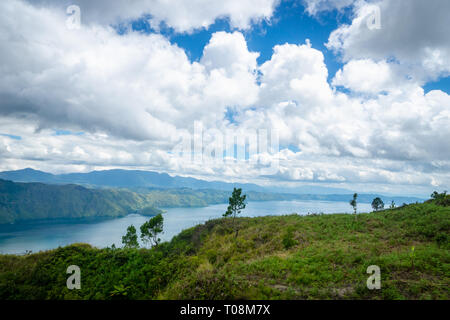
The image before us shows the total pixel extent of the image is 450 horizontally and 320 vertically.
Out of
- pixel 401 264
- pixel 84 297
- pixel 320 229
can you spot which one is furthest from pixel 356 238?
pixel 84 297

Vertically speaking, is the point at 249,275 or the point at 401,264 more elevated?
the point at 401,264

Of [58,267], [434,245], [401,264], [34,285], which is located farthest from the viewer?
[58,267]

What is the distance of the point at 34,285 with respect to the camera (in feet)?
60.6

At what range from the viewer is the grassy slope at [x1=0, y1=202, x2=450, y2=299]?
10367 mm

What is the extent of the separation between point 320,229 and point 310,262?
10736mm

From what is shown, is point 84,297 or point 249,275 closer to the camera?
point 249,275

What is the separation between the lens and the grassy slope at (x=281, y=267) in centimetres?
1037

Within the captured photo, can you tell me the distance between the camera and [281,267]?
1372 cm

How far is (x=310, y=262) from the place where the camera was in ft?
47.3

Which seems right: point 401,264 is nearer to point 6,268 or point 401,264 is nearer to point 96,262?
point 96,262

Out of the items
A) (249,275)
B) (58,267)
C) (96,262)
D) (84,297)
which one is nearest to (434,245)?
(249,275)

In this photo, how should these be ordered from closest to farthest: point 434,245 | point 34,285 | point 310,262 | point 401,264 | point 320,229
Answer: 1. point 401,264
2. point 310,262
3. point 434,245
4. point 34,285
5. point 320,229
